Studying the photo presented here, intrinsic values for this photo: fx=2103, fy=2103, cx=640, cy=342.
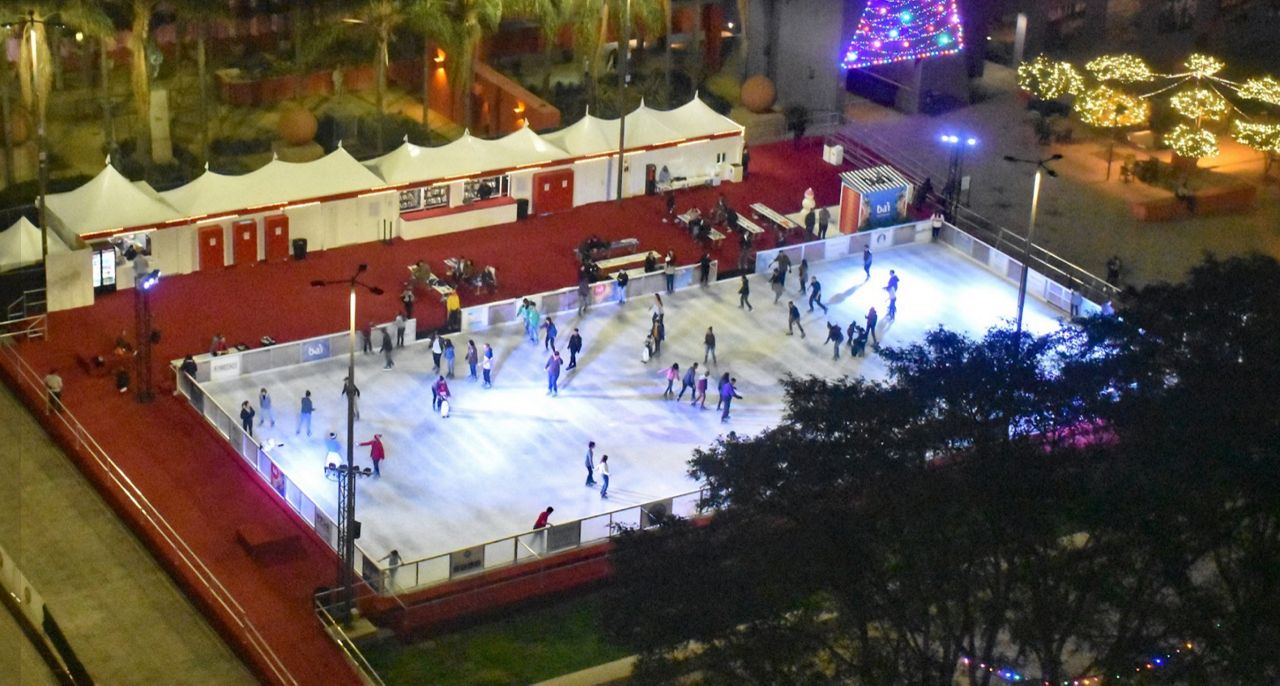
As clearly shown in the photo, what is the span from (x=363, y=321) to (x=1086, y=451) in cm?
2513

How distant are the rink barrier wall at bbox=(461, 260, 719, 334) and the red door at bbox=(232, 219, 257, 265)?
6840mm

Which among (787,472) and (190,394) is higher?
(787,472)

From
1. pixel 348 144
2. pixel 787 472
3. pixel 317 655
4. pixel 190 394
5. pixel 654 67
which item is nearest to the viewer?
pixel 787 472

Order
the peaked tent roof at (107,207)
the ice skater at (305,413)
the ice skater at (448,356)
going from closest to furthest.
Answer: the ice skater at (305,413)
the ice skater at (448,356)
the peaked tent roof at (107,207)

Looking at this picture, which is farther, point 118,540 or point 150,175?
point 150,175

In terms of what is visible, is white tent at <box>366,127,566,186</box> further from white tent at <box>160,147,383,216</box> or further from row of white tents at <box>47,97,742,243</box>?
white tent at <box>160,147,383,216</box>

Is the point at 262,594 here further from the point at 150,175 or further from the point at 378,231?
the point at 150,175

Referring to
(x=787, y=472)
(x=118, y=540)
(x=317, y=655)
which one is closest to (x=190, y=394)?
(x=118, y=540)

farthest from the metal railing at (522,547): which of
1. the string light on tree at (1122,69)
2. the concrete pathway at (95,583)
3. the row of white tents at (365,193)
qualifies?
the string light on tree at (1122,69)

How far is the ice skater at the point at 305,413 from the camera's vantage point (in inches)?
1804

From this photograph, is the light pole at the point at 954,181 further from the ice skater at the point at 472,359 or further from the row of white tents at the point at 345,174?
the ice skater at the point at 472,359

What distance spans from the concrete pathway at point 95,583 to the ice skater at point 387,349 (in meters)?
6.31

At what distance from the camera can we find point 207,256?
2142 inches

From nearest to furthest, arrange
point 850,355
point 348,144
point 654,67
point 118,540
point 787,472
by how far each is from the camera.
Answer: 1. point 787,472
2. point 118,540
3. point 850,355
4. point 348,144
5. point 654,67
